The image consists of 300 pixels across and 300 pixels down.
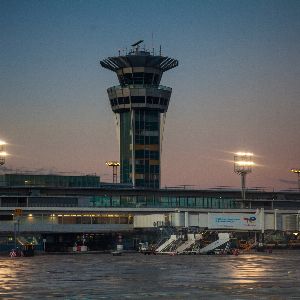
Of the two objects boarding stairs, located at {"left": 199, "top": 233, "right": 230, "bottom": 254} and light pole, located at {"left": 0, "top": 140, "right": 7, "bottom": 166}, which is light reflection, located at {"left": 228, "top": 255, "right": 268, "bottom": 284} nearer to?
boarding stairs, located at {"left": 199, "top": 233, "right": 230, "bottom": 254}

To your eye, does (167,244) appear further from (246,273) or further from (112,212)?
(246,273)

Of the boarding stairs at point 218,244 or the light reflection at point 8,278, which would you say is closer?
the light reflection at point 8,278

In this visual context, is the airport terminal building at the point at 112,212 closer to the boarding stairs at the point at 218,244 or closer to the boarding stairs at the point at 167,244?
the boarding stairs at the point at 167,244

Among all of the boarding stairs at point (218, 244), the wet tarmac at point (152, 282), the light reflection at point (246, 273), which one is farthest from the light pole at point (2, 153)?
the light reflection at point (246, 273)

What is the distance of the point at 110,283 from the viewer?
5756cm

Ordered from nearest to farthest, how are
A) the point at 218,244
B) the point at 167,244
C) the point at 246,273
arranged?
1. the point at 246,273
2. the point at 218,244
3. the point at 167,244

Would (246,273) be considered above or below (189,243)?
below

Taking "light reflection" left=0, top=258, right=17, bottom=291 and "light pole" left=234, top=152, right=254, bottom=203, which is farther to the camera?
"light pole" left=234, top=152, right=254, bottom=203

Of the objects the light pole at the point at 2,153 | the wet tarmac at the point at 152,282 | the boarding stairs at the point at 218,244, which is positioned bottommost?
the wet tarmac at the point at 152,282

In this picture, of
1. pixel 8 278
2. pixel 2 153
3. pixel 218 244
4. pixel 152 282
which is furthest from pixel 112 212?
pixel 152 282

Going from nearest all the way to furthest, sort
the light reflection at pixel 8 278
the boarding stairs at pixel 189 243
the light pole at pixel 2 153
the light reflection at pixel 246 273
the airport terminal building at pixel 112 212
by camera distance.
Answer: the light reflection at pixel 8 278
the light reflection at pixel 246 273
the boarding stairs at pixel 189 243
the airport terminal building at pixel 112 212
the light pole at pixel 2 153

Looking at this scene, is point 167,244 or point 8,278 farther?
point 167,244

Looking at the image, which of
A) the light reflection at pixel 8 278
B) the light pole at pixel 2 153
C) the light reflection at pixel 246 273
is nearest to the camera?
the light reflection at pixel 8 278

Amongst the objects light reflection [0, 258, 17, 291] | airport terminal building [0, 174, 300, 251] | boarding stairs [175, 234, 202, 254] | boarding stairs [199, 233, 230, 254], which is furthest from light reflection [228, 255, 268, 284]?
airport terminal building [0, 174, 300, 251]
